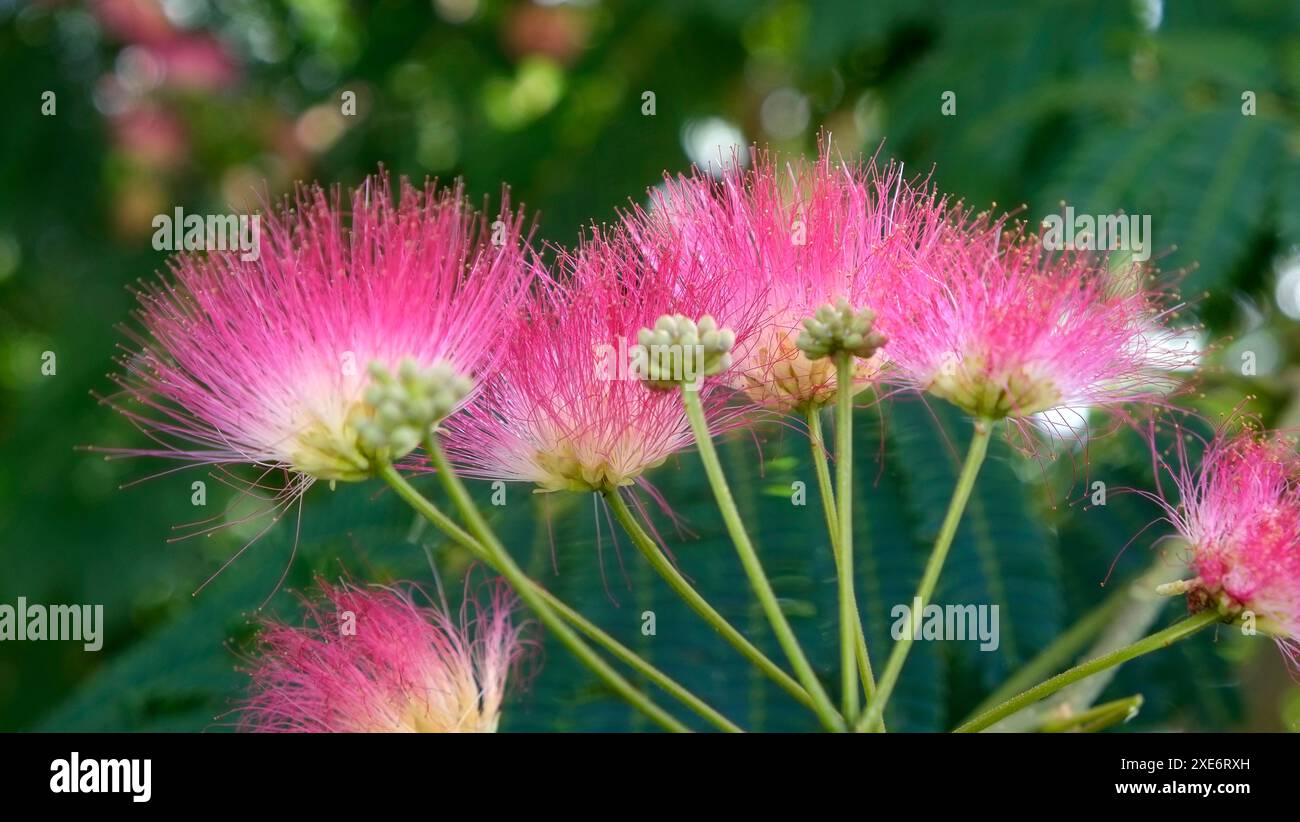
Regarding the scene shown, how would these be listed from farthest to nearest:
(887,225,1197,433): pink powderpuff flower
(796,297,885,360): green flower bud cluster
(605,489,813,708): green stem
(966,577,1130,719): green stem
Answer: (966,577,1130,719): green stem
(887,225,1197,433): pink powderpuff flower
(796,297,885,360): green flower bud cluster
(605,489,813,708): green stem

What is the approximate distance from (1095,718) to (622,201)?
95.0 inches

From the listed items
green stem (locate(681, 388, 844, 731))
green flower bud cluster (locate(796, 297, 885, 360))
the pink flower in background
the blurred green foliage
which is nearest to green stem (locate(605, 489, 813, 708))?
green stem (locate(681, 388, 844, 731))

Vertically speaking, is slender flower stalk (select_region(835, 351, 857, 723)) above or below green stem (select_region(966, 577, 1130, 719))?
above

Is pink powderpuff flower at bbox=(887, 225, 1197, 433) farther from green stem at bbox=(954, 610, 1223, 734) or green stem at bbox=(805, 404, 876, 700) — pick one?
green stem at bbox=(954, 610, 1223, 734)

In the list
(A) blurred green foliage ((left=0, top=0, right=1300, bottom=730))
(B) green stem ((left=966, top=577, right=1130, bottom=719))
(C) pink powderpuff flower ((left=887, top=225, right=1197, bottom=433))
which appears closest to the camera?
(C) pink powderpuff flower ((left=887, top=225, right=1197, bottom=433))

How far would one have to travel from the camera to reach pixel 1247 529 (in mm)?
1347

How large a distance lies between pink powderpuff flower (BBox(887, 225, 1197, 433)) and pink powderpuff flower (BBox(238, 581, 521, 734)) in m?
0.74

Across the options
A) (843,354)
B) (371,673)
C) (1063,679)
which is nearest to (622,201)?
(371,673)

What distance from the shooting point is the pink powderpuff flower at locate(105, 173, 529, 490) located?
1.29 meters

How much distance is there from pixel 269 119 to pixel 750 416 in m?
3.58

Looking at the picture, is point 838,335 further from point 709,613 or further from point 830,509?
point 709,613

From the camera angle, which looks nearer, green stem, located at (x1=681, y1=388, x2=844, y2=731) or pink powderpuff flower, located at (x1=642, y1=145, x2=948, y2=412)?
green stem, located at (x1=681, y1=388, x2=844, y2=731)

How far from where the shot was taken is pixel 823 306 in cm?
131

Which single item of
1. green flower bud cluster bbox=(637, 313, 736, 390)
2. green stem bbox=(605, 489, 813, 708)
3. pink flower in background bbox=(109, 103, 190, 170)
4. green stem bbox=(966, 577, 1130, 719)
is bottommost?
green stem bbox=(966, 577, 1130, 719)
